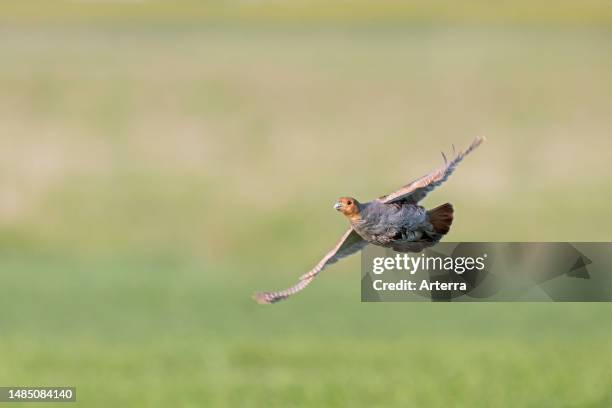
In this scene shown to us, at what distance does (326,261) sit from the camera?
356 centimetres

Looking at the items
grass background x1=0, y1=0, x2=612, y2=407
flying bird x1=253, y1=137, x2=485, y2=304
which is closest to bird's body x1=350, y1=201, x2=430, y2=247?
flying bird x1=253, y1=137, x2=485, y2=304

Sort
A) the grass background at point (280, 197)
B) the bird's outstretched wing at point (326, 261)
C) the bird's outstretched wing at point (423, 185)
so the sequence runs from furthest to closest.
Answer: the grass background at point (280, 197), the bird's outstretched wing at point (423, 185), the bird's outstretched wing at point (326, 261)

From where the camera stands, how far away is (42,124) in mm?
52406

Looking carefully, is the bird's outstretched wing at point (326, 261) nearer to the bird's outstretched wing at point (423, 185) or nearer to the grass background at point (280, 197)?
the bird's outstretched wing at point (423, 185)

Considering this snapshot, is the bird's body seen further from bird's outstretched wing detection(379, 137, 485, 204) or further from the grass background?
the grass background

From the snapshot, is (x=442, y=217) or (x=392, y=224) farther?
(x=442, y=217)

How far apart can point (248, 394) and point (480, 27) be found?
167 ft

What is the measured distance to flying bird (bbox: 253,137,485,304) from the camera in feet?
12.0

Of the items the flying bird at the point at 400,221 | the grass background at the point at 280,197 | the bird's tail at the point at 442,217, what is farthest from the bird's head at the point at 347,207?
the grass background at the point at 280,197

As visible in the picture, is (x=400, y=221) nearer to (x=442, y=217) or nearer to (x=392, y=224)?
(x=392, y=224)

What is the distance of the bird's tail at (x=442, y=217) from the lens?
377 centimetres

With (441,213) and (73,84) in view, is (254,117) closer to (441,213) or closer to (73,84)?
(73,84)

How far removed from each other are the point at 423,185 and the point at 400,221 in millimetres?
117

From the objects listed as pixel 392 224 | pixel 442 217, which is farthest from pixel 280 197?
pixel 392 224
